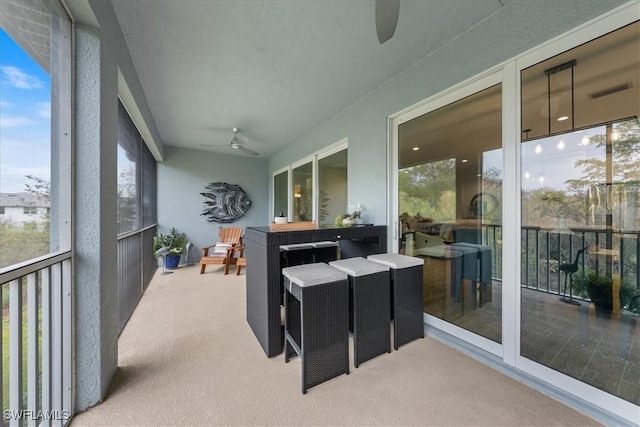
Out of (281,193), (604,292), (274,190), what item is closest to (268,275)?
(604,292)

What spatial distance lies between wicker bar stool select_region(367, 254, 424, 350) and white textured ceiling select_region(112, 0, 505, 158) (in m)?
1.92

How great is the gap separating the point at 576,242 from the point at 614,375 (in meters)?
0.81

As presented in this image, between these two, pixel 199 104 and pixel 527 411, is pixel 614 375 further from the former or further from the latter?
pixel 199 104

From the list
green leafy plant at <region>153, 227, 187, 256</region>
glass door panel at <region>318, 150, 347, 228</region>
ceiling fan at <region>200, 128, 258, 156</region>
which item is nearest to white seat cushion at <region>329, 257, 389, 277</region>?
glass door panel at <region>318, 150, 347, 228</region>

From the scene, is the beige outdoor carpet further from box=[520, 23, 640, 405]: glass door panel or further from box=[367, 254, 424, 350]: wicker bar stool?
box=[520, 23, 640, 405]: glass door panel

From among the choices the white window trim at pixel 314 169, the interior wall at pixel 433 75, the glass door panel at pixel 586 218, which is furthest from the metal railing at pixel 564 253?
the white window trim at pixel 314 169

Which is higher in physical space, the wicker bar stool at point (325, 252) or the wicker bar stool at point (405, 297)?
the wicker bar stool at point (325, 252)

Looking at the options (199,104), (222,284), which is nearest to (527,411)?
(222,284)

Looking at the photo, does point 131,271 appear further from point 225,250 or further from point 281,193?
point 281,193

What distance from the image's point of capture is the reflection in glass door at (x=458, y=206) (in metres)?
1.84

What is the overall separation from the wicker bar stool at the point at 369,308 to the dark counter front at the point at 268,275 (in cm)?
38

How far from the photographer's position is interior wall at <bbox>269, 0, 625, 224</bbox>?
1.44 meters

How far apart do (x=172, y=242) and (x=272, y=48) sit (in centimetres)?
414

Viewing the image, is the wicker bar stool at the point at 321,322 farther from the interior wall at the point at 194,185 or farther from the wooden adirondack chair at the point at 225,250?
the interior wall at the point at 194,185
